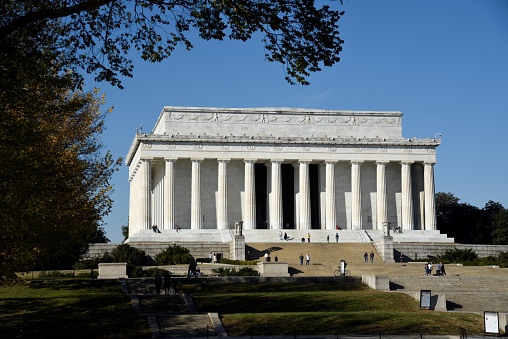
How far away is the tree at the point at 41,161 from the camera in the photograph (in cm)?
2669

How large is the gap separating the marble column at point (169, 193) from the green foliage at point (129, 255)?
532 inches

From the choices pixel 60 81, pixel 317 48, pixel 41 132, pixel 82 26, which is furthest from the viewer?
pixel 41 132

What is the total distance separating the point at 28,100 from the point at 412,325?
1898cm

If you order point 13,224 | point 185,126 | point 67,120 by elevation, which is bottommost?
point 13,224

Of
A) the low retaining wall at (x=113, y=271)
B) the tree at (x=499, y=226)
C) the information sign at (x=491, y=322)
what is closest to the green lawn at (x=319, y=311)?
the information sign at (x=491, y=322)

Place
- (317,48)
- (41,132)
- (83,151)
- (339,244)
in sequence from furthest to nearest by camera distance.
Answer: (339,244), (83,151), (41,132), (317,48)

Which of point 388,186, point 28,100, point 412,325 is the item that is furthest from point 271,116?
point 28,100

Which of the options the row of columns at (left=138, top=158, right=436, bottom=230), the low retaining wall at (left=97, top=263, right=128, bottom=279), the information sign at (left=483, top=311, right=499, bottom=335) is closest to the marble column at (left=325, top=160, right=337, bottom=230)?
the row of columns at (left=138, top=158, right=436, bottom=230)

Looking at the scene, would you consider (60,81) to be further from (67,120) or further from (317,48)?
(67,120)

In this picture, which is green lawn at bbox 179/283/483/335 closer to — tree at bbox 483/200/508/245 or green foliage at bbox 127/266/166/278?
green foliage at bbox 127/266/166/278

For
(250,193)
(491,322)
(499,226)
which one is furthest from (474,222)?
(491,322)

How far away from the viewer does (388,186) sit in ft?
335

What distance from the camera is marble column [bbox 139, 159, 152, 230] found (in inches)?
3693

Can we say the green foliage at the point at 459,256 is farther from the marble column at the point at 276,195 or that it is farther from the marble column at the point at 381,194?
the marble column at the point at 276,195
